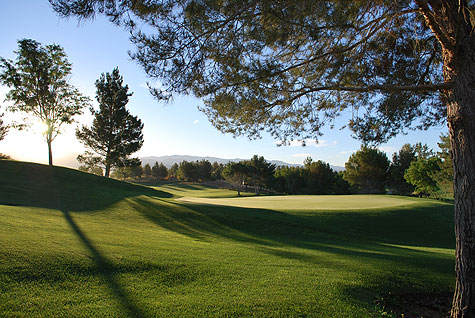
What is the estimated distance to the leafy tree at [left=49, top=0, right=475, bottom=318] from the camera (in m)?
3.78

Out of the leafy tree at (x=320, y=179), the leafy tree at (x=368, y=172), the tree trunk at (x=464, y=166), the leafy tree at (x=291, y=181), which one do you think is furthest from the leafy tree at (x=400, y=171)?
the tree trunk at (x=464, y=166)

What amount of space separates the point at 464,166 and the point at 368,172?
46.3 metres

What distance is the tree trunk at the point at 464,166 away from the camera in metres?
3.59

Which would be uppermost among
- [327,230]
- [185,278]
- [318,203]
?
[185,278]

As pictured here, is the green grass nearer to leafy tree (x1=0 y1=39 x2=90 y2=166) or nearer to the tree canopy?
the tree canopy

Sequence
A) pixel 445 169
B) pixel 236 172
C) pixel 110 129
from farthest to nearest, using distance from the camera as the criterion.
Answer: pixel 236 172, pixel 110 129, pixel 445 169

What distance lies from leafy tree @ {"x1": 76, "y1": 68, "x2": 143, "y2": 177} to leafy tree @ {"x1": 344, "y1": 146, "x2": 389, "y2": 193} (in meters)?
37.7

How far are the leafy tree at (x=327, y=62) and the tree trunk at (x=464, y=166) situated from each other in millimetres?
13

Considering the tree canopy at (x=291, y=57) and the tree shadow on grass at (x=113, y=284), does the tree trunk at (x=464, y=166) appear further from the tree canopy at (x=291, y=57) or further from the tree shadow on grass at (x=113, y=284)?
the tree shadow on grass at (x=113, y=284)

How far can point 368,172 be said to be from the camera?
4528 cm

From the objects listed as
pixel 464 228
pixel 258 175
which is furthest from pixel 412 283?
pixel 258 175

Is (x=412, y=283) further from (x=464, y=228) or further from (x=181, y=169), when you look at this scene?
(x=181, y=169)

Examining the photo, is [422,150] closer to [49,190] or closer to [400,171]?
[400,171]

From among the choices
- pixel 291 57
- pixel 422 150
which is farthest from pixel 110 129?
pixel 422 150
